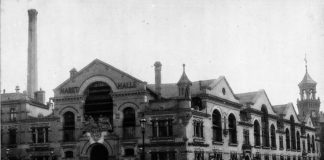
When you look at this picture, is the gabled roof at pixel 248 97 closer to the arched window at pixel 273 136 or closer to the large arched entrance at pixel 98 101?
the arched window at pixel 273 136

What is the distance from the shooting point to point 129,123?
40.2 meters

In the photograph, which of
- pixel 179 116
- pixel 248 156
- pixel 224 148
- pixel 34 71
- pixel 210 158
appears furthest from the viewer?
pixel 34 71

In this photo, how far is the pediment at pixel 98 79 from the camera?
132 ft

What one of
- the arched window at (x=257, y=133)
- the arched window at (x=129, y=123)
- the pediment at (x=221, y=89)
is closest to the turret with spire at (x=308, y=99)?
the arched window at (x=257, y=133)

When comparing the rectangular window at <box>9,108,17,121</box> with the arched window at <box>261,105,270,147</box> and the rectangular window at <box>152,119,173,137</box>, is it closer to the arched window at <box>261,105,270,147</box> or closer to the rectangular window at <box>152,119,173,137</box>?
the rectangular window at <box>152,119,173,137</box>

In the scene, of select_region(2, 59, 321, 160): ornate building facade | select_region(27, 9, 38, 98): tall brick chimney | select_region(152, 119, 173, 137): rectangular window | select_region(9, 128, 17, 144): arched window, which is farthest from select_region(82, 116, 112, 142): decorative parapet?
select_region(27, 9, 38, 98): tall brick chimney

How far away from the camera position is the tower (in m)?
79.6

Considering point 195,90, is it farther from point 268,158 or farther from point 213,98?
point 268,158

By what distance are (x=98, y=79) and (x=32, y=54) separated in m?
21.2

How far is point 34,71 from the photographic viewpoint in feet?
194

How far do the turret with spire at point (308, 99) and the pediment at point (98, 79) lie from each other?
156ft

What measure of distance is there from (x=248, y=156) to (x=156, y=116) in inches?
620

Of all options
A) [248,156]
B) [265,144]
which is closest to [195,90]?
[248,156]

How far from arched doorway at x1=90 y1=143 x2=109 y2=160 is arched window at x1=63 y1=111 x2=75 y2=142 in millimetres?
2588
